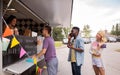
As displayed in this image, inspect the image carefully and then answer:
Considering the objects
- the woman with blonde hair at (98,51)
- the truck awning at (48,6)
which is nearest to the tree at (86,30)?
the truck awning at (48,6)

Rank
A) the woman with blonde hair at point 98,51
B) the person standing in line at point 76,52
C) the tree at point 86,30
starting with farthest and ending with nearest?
1. the tree at point 86,30
2. the woman with blonde hair at point 98,51
3. the person standing in line at point 76,52

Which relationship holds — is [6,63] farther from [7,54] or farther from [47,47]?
[47,47]

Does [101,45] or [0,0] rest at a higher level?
[0,0]

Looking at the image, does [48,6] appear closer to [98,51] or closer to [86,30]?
[98,51]

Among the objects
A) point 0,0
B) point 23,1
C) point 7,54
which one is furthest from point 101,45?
point 0,0

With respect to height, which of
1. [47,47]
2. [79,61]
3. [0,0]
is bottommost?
[79,61]

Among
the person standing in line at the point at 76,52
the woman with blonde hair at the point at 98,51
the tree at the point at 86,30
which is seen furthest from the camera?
the tree at the point at 86,30

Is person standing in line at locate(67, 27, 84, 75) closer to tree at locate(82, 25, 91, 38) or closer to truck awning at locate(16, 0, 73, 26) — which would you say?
truck awning at locate(16, 0, 73, 26)

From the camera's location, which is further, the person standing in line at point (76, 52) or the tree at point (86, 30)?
the tree at point (86, 30)

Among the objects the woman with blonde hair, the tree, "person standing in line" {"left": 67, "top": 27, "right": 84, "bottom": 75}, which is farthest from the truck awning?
the tree

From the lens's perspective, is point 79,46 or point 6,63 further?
point 79,46

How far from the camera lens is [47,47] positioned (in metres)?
5.73

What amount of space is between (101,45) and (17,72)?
9.96ft

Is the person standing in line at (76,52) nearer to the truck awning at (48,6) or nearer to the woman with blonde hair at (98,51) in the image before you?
the woman with blonde hair at (98,51)
